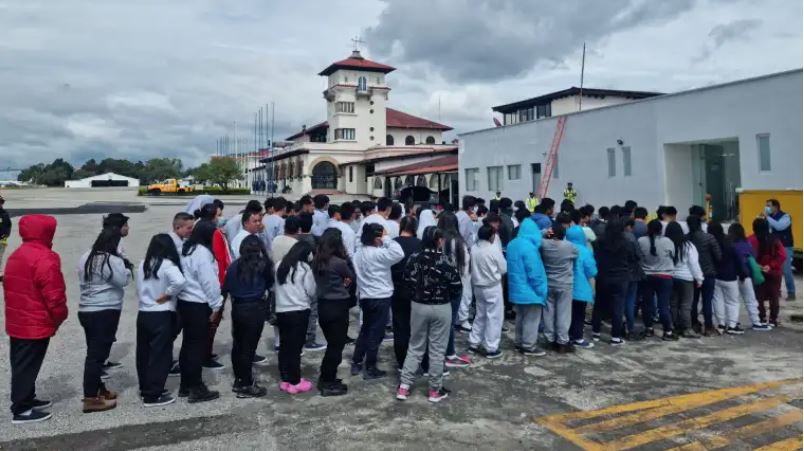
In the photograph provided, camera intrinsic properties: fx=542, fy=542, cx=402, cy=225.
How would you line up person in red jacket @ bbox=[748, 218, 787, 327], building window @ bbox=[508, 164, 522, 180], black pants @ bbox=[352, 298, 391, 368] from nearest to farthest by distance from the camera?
black pants @ bbox=[352, 298, 391, 368], person in red jacket @ bbox=[748, 218, 787, 327], building window @ bbox=[508, 164, 522, 180]

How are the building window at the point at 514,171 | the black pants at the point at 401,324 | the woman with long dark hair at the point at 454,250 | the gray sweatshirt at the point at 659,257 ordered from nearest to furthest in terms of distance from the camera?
1. the black pants at the point at 401,324
2. the woman with long dark hair at the point at 454,250
3. the gray sweatshirt at the point at 659,257
4. the building window at the point at 514,171

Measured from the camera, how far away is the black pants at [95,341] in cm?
490

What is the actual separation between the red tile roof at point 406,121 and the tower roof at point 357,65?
7.24 m

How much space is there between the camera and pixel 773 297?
7.80m

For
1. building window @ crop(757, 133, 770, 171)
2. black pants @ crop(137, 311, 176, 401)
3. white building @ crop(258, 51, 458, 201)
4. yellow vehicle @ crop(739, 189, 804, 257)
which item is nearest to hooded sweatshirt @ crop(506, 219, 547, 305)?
black pants @ crop(137, 311, 176, 401)

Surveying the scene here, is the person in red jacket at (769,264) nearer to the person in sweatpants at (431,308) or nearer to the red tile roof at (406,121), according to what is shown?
the person in sweatpants at (431,308)

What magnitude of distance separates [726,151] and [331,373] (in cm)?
1785

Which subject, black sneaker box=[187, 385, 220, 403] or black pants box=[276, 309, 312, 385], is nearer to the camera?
black sneaker box=[187, 385, 220, 403]

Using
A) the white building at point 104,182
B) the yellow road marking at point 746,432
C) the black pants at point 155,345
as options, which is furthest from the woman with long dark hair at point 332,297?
the white building at point 104,182

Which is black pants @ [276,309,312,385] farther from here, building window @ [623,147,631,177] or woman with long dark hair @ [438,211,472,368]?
building window @ [623,147,631,177]

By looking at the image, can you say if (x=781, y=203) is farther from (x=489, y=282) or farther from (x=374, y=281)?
(x=374, y=281)

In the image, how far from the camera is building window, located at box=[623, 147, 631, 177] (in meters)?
19.9

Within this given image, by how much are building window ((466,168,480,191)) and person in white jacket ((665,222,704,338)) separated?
21769mm

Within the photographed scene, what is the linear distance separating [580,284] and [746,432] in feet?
8.67
